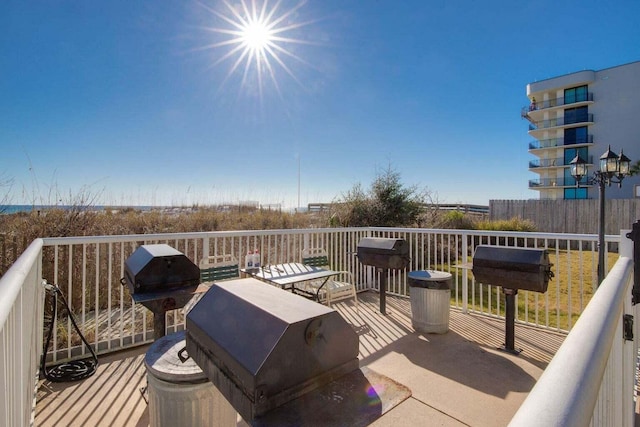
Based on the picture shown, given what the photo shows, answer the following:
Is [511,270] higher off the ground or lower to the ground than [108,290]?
higher

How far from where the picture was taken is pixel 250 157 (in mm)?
10883

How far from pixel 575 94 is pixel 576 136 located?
3.41 meters

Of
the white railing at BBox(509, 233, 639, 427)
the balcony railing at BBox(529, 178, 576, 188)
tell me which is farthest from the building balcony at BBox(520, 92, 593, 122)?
the white railing at BBox(509, 233, 639, 427)

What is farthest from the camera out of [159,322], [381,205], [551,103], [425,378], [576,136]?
[551,103]

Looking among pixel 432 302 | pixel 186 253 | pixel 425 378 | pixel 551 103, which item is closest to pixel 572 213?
pixel 432 302

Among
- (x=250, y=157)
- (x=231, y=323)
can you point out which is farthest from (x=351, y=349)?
(x=250, y=157)

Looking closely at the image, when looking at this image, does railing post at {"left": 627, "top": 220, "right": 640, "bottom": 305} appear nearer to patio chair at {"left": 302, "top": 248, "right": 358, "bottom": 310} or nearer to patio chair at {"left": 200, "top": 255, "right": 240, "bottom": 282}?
patio chair at {"left": 302, "top": 248, "right": 358, "bottom": 310}

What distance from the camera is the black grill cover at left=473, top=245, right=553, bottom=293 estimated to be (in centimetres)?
286

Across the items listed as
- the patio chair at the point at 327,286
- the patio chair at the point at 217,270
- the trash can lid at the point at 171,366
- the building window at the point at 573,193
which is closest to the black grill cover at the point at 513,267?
the patio chair at the point at 327,286

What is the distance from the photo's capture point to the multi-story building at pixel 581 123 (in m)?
22.9

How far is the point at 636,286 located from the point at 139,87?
7.60m

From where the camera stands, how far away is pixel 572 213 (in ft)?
45.5

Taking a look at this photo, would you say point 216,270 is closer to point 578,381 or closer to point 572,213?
point 578,381

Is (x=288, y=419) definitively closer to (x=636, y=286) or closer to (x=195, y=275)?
(x=195, y=275)
